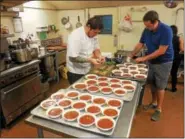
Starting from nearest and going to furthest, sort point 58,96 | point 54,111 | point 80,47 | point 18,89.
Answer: point 54,111
point 58,96
point 80,47
point 18,89

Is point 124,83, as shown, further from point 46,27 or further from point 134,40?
point 46,27

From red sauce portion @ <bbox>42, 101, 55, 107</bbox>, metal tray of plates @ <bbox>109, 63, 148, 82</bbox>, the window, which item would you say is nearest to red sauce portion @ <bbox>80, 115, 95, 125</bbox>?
red sauce portion @ <bbox>42, 101, 55, 107</bbox>

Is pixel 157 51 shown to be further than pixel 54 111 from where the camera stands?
Yes

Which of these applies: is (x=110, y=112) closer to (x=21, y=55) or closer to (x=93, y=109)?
(x=93, y=109)

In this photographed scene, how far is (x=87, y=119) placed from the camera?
110cm

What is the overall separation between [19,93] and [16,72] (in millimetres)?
315

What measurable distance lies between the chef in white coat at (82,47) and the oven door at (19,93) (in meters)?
0.85

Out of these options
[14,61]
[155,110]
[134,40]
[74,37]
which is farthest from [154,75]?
[14,61]

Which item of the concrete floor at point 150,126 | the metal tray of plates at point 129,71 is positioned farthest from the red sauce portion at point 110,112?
the concrete floor at point 150,126

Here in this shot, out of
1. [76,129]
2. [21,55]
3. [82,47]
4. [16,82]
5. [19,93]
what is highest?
[82,47]

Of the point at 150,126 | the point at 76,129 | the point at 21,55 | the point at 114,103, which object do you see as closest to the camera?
the point at 76,129

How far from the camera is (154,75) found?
2.41 metres

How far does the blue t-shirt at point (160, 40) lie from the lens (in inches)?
82.3

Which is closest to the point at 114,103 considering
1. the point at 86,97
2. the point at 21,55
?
the point at 86,97
